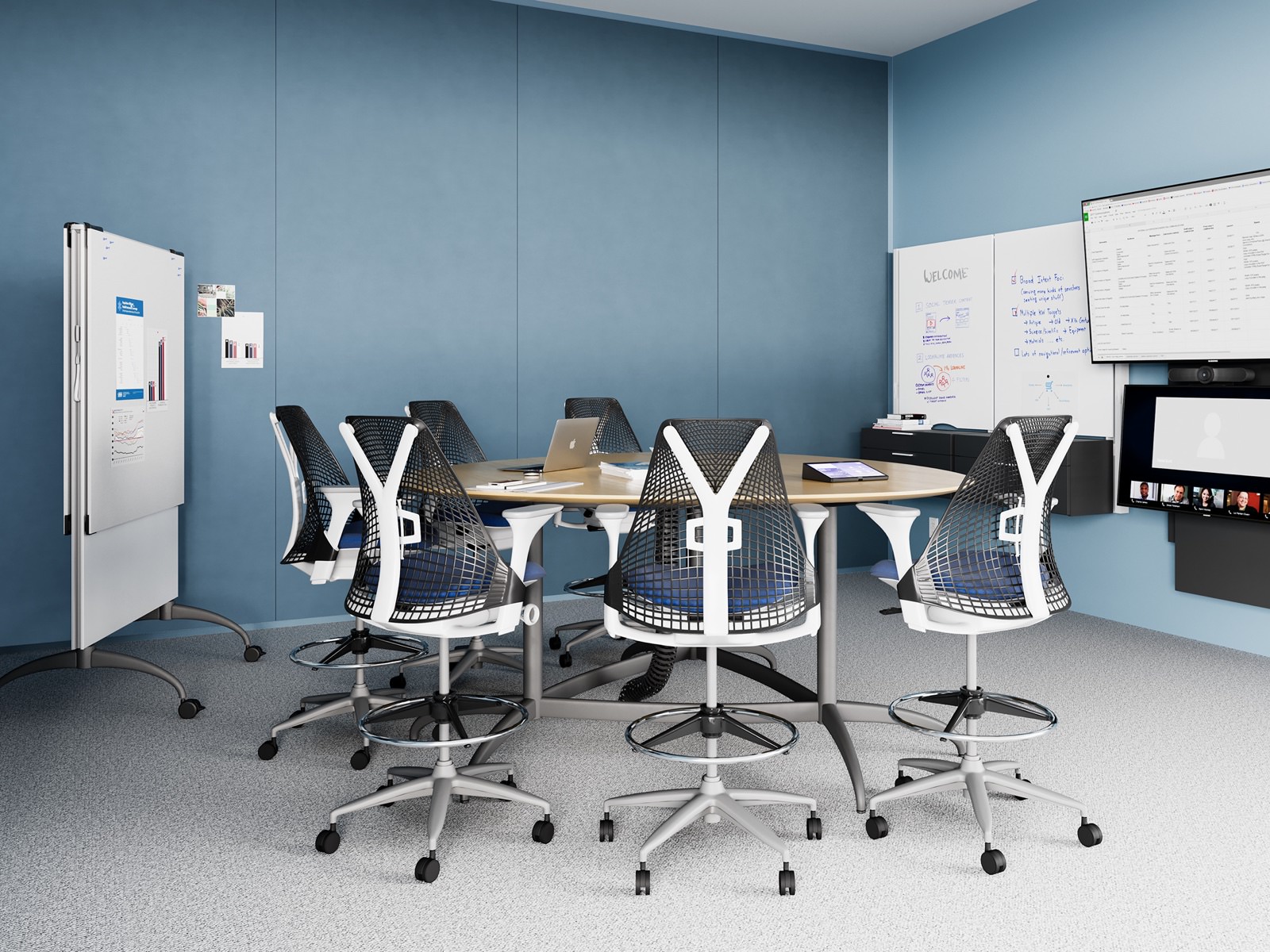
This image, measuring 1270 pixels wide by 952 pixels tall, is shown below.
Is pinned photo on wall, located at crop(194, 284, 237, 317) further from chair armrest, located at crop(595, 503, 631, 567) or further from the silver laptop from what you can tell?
chair armrest, located at crop(595, 503, 631, 567)

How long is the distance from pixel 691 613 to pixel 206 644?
3210mm

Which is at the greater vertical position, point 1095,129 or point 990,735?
point 1095,129

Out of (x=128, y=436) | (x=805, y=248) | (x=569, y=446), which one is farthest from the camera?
(x=805, y=248)

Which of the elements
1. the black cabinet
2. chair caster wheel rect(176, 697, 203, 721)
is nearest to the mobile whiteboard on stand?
chair caster wheel rect(176, 697, 203, 721)

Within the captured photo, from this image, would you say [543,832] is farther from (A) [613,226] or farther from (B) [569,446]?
(A) [613,226]

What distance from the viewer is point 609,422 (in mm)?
5105

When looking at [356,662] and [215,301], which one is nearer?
[356,662]

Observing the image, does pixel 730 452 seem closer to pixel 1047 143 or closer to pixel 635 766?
pixel 635 766

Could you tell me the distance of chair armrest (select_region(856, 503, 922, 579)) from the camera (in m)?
2.84

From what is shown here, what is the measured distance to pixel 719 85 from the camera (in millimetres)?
6078

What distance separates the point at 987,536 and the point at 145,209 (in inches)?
161

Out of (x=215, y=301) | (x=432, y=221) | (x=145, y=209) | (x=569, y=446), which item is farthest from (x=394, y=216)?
(x=569, y=446)

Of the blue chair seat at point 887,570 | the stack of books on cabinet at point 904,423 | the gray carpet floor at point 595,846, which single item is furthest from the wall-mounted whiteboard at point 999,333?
the blue chair seat at point 887,570

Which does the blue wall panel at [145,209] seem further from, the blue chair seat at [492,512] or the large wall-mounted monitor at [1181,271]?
the large wall-mounted monitor at [1181,271]
